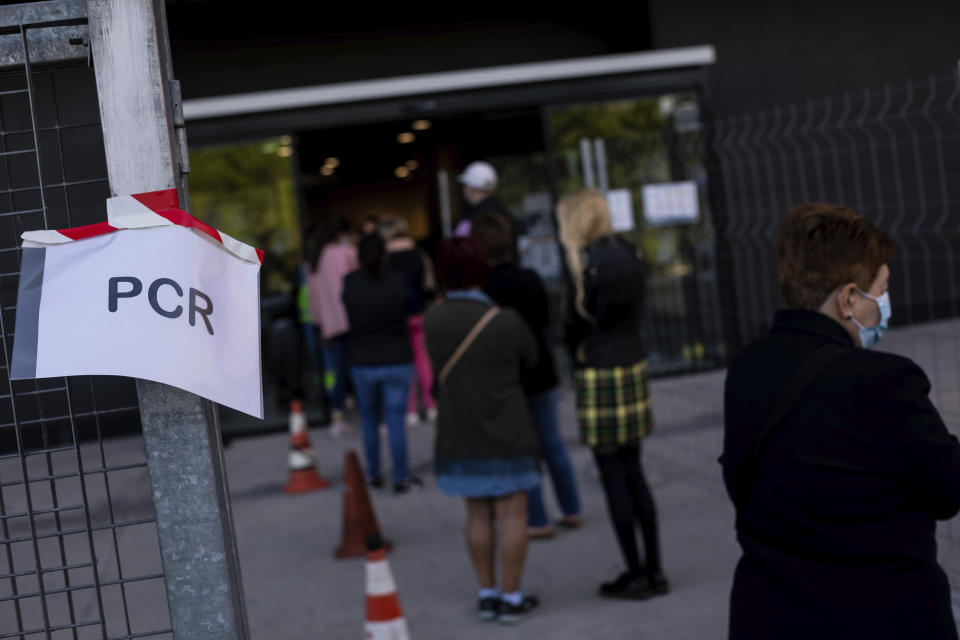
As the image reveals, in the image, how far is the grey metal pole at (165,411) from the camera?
1.99m

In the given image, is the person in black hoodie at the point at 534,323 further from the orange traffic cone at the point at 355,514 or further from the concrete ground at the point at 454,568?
the orange traffic cone at the point at 355,514

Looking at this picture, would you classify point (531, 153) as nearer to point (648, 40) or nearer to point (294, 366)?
point (648, 40)

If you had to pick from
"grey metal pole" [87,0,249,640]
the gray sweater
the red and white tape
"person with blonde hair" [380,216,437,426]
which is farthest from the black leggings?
"person with blonde hair" [380,216,437,426]

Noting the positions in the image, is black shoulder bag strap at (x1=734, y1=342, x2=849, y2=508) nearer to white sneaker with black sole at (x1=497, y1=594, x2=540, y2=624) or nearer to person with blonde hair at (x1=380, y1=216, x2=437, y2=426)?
white sneaker with black sole at (x1=497, y1=594, x2=540, y2=624)

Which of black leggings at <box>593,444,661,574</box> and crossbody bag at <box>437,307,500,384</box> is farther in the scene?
black leggings at <box>593,444,661,574</box>

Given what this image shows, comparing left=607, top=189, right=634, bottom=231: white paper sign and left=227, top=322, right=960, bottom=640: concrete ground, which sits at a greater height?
left=607, top=189, right=634, bottom=231: white paper sign

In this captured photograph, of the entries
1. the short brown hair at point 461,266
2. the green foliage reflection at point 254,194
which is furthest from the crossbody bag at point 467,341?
the green foliage reflection at point 254,194

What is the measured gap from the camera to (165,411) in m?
2.02

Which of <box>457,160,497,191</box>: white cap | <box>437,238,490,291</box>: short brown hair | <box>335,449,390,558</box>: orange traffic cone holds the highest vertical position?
<box>457,160,497,191</box>: white cap

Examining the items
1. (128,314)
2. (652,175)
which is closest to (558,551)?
(128,314)

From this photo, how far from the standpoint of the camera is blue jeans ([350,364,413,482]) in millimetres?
7133

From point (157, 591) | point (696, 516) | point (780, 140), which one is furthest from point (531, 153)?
point (157, 591)

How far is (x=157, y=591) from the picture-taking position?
226 inches

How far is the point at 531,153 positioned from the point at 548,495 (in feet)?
23.3
